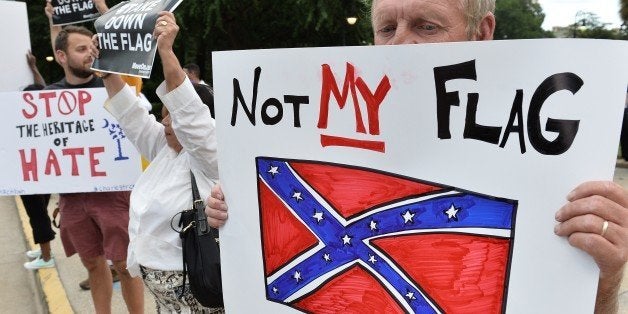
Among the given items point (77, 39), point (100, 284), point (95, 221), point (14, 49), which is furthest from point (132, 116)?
point (14, 49)

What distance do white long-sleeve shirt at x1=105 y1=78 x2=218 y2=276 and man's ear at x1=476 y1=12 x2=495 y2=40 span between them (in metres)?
1.16

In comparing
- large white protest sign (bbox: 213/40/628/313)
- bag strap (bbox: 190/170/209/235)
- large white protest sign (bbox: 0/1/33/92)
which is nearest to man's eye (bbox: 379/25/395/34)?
large white protest sign (bbox: 213/40/628/313)

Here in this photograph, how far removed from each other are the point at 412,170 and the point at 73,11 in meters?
3.46

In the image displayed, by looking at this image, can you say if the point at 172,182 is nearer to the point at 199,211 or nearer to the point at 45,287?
the point at 199,211

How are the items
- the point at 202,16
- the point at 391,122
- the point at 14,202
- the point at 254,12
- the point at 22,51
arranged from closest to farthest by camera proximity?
the point at 391,122 → the point at 22,51 → the point at 14,202 → the point at 202,16 → the point at 254,12

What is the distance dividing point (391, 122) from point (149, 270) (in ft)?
5.27

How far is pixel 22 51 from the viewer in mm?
Answer: 4609

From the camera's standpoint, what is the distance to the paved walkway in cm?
400

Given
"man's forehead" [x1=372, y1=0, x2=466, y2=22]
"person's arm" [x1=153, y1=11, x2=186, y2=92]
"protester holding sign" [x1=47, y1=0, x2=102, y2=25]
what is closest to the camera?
"man's forehead" [x1=372, y1=0, x2=466, y2=22]

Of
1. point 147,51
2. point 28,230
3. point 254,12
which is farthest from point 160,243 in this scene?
point 254,12

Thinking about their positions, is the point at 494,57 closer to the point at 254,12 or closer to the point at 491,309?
the point at 491,309

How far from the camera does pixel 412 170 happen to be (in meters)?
1.06

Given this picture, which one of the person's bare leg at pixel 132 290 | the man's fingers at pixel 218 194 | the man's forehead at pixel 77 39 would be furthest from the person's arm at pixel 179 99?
the man's forehead at pixel 77 39

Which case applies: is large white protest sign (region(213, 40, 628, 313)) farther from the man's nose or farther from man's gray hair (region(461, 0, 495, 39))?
man's gray hair (region(461, 0, 495, 39))
